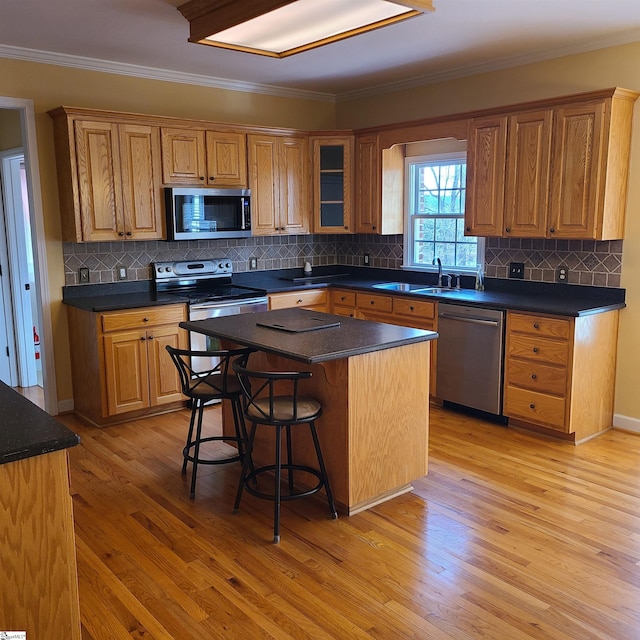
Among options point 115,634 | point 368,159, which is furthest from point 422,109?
point 115,634

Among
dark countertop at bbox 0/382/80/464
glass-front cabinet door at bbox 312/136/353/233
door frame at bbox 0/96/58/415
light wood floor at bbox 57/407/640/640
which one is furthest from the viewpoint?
glass-front cabinet door at bbox 312/136/353/233

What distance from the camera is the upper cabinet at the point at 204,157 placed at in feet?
16.0

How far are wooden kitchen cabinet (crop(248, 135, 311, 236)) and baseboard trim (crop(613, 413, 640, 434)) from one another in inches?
119

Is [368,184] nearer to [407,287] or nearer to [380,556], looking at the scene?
[407,287]

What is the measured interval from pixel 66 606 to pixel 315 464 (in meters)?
1.65

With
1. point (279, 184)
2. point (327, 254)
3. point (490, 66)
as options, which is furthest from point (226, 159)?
point (490, 66)

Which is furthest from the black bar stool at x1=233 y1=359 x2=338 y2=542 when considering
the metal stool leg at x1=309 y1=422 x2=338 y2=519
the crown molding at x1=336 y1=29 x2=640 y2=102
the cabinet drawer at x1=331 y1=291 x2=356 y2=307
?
the crown molding at x1=336 y1=29 x2=640 y2=102

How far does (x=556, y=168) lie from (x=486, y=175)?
55 cm

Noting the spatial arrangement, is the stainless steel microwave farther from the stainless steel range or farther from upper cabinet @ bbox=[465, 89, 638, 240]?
upper cabinet @ bbox=[465, 89, 638, 240]

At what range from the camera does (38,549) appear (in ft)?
6.04

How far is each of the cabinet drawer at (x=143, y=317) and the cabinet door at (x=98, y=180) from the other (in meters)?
0.60

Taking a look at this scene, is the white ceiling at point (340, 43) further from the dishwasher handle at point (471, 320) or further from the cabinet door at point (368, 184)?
the dishwasher handle at point (471, 320)

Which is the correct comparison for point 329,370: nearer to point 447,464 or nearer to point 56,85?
point 447,464

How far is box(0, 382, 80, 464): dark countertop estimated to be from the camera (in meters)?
1.76
